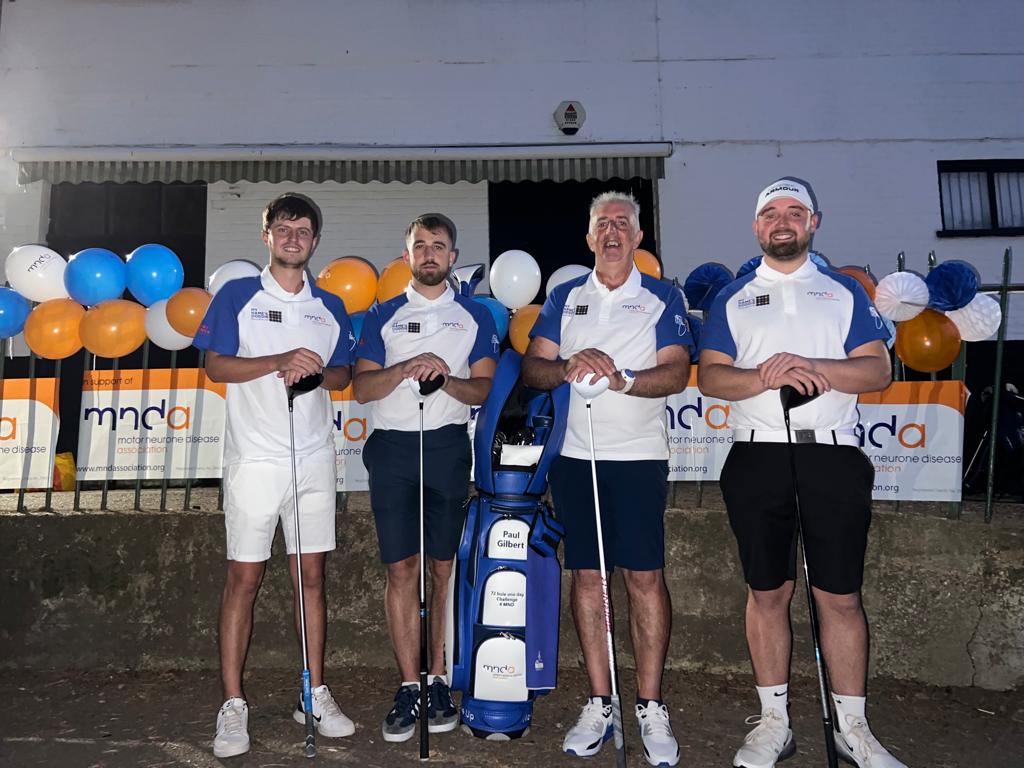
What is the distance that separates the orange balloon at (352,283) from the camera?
14.7 ft

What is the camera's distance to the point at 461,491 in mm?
3285

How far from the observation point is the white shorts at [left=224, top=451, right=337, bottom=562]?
307 centimetres

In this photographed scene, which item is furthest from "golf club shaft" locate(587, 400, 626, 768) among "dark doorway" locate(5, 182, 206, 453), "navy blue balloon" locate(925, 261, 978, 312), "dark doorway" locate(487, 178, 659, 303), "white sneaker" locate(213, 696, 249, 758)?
"dark doorway" locate(5, 182, 206, 453)

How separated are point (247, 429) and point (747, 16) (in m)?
8.25

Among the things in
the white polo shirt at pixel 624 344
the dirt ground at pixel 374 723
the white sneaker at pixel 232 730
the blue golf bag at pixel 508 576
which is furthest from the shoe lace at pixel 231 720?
the white polo shirt at pixel 624 344

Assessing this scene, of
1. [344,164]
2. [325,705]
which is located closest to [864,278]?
[325,705]

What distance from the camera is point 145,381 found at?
4.34m

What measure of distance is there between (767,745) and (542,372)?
160 cm

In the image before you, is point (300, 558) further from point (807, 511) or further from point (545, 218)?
point (545, 218)

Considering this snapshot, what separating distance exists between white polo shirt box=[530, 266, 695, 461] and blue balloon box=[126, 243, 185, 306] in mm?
2488

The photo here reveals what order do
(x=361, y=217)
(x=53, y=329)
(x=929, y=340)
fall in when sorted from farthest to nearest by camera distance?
(x=361, y=217)
(x=53, y=329)
(x=929, y=340)

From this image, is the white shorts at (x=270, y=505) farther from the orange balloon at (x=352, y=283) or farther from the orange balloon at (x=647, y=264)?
the orange balloon at (x=647, y=264)

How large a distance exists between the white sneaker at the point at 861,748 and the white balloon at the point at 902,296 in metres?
2.06

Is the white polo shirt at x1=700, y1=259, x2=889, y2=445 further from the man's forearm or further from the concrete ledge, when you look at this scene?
the concrete ledge
